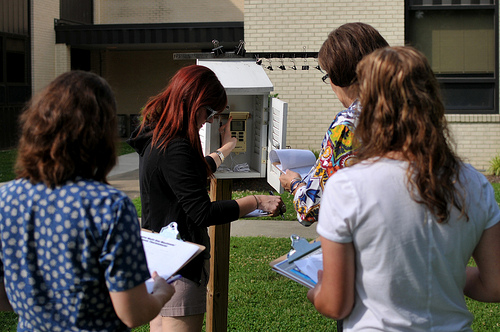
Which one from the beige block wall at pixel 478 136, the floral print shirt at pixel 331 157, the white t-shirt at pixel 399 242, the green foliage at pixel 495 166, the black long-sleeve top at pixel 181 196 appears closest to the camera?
the white t-shirt at pixel 399 242

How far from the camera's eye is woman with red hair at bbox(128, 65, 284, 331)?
2404 mm

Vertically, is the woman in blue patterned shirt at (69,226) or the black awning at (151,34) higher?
the black awning at (151,34)

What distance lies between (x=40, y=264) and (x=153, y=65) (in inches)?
892

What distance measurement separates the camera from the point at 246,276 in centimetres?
525

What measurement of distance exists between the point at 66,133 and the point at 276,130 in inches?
109

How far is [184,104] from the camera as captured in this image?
251 centimetres

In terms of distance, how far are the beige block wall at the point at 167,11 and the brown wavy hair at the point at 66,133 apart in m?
21.0

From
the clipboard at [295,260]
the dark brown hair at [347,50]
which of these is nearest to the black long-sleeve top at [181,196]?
the clipboard at [295,260]

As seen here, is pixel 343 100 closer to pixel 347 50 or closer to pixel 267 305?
pixel 347 50

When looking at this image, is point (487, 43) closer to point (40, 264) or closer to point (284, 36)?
point (284, 36)

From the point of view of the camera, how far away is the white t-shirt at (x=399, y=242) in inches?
59.0

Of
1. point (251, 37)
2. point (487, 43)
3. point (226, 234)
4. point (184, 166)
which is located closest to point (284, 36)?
point (251, 37)

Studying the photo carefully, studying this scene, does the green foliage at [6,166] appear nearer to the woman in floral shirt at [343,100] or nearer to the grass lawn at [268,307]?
the grass lawn at [268,307]

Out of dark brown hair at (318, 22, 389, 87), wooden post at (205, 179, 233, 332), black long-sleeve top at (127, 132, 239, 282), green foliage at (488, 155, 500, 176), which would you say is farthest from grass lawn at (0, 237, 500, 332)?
green foliage at (488, 155, 500, 176)
